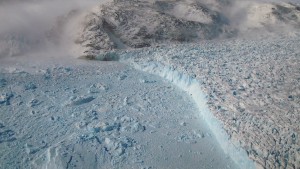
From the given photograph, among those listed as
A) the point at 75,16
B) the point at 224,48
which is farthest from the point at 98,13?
the point at 224,48

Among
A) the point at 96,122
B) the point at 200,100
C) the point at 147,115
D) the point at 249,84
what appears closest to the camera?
the point at 96,122

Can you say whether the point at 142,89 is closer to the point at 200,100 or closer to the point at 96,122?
the point at 200,100

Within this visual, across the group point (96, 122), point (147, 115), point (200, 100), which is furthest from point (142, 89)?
point (96, 122)

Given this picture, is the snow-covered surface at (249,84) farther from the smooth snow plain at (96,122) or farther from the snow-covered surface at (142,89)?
the smooth snow plain at (96,122)

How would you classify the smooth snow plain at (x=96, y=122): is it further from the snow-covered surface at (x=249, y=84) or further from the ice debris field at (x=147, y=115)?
the snow-covered surface at (x=249, y=84)

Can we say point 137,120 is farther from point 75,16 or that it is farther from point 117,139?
point 75,16

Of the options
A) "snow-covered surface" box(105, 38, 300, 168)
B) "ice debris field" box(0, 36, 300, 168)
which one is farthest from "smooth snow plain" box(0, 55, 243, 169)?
"snow-covered surface" box(105, 38, 300, 168)

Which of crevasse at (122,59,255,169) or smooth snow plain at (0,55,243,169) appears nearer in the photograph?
smooth snow plain at (0,55,243,169)

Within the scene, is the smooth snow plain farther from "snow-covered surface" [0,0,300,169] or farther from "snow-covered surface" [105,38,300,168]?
"snow-covered surface" [105,38,300,168]

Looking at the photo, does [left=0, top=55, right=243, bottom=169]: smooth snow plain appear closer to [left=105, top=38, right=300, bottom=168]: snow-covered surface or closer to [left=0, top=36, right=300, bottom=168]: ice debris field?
[left=0, top=36, right=300, bottom=168]: ice debris field

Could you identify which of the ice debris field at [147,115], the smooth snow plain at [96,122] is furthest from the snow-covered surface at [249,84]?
the smooth snow plain at [96,122]

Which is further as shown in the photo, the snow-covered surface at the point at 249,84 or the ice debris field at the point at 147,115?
the snow-covered surface at the point at 249,84

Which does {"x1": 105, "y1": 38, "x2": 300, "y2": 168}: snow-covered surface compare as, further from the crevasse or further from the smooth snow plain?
the smooth snow plain
